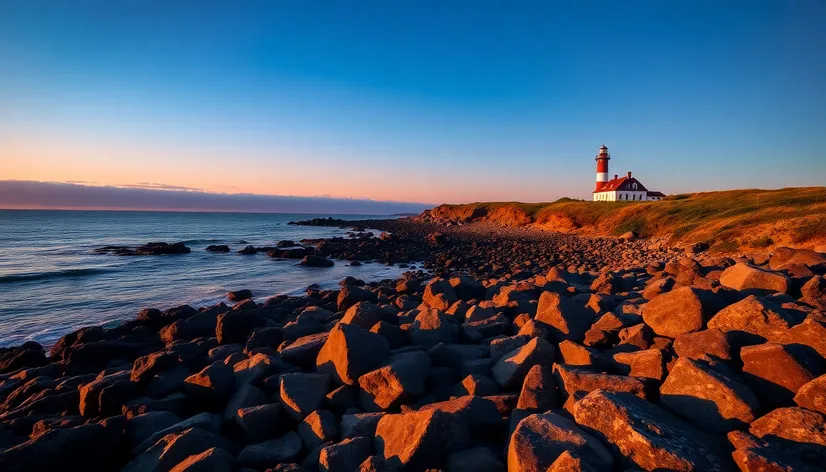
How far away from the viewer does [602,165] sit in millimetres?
76188

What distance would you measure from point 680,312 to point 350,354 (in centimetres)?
454

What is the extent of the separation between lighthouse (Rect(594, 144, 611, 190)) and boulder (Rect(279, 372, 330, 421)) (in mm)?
81350

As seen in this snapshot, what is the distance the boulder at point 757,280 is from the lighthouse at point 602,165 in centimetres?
7675

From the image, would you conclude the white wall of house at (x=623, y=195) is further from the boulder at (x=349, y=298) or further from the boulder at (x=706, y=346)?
the boulder at (x=706, y=346)

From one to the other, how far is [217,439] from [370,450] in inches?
69.5

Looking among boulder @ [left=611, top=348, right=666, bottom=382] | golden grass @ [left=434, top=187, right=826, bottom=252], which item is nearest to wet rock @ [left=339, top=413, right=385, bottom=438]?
boulder @ [left=611, top=348, right=666, bottom=382]

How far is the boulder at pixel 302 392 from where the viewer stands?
475 centimetres

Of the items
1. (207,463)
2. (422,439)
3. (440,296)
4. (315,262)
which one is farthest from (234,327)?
(315,262)

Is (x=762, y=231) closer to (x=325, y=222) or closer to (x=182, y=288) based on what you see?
(x=182, y=288)

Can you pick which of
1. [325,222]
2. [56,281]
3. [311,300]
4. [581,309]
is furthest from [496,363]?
[325,222]

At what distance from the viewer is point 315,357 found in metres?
6.18

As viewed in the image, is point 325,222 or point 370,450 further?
point 325,222

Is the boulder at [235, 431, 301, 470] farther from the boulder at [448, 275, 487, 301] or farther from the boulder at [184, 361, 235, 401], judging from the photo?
the boulder at [448, 275, 487, 301]

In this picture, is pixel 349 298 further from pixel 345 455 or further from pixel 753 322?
pixel 753 322
